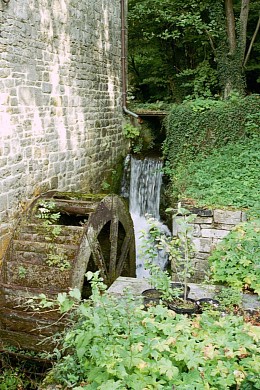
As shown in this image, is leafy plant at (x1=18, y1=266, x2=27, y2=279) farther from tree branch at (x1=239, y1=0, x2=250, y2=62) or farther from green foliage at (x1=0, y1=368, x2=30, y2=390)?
tree branch at (x1=239, y1=0, x2=250, y2=62)

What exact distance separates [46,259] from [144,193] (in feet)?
11.5

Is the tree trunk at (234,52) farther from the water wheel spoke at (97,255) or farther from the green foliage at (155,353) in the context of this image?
the green foliage at (155,353)

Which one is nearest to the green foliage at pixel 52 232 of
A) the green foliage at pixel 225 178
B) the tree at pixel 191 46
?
the green foliage at pixel 225 178

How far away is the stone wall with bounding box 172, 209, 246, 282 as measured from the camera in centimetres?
511

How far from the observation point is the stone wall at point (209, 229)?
5.11 m

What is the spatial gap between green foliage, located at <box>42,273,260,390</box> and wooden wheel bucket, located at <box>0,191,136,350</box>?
4.60 ft

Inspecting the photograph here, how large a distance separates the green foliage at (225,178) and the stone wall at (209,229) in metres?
0.17

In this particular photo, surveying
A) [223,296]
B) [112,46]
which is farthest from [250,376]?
[112,46]

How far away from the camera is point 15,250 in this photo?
4586 millimetres

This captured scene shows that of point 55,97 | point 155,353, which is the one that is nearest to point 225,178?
point 55,97

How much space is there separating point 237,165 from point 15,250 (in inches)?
151

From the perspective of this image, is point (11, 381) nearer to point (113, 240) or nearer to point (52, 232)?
point (52, 232)

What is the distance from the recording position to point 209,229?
17.0 ft

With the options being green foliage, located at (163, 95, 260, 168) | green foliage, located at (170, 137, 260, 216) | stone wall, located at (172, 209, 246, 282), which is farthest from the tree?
stone wall, located at (172, 209, 246, 282)
